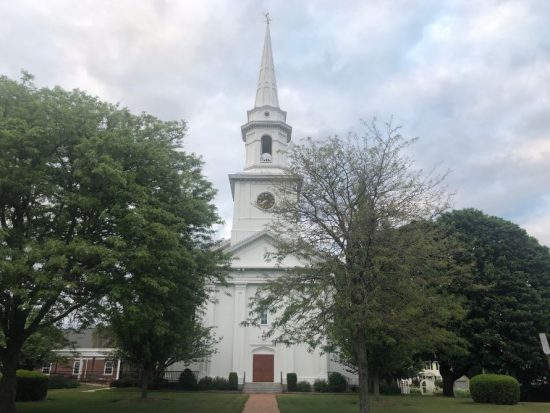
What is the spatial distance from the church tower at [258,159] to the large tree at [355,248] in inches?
1021

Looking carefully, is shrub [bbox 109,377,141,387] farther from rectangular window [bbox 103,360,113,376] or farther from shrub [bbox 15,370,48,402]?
rectangular window [bbox 103,360,113,376]

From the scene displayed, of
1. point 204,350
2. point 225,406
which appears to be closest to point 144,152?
point 225,406

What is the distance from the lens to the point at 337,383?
36.8m

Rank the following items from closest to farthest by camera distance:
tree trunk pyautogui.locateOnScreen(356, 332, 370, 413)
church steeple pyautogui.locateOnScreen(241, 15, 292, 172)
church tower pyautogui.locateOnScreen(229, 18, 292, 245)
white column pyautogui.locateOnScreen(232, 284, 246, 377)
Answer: tree trunk pyautogui.locateOnScreen(356, 332, 370, 413) < white column pyautogui.locateOnScreen(232, 284, 246, 377) < church tower pyautogui.locateOnScreen(229, 18, 292, 245) < church steeple pyautogui.locateOnScreen(241, 15, 292, 172)

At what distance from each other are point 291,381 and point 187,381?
304 inches

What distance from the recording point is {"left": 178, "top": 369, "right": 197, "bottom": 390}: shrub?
3681 cm

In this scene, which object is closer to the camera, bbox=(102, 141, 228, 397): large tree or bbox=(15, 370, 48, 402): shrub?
bbox=(102, 141, 228, 397): large tree

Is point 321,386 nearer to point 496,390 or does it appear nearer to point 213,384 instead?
point 213,384

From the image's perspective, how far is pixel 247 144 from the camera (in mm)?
47250

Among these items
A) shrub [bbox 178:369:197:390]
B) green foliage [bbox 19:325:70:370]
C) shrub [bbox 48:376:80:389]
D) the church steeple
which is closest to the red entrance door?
shrub [bbox 178:369:197:390]

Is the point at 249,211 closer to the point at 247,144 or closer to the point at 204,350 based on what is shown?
the point at 247,144

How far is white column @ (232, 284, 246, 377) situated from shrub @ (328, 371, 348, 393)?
7.40m

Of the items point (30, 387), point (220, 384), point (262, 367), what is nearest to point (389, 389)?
point (262, 367)

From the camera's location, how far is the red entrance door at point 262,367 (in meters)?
39.7
